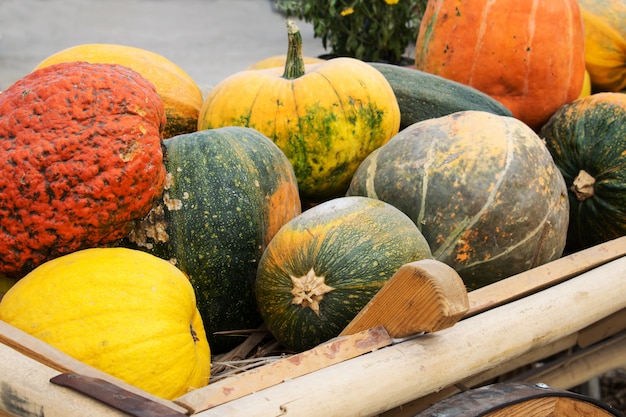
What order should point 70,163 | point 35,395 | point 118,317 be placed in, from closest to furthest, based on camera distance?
point 35,395
point 118,317
point 70,163

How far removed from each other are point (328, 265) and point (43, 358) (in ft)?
1.97

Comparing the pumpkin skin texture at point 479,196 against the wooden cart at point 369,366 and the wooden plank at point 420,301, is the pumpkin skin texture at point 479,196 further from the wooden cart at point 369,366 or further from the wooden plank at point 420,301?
the wooden plank at point 420,301

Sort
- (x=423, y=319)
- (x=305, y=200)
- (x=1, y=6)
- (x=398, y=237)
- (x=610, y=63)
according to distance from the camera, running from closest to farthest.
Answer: (x=423, y=319) < (x=398, y=237) < (x=305, y=200) < (x=610, y=63) < (x=1, y=6)

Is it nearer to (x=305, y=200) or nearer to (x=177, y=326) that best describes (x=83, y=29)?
(x=305, y=200)

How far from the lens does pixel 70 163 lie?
4.46 feet

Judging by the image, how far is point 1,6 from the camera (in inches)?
384

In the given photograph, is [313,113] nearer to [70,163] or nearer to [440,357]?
[70,163]

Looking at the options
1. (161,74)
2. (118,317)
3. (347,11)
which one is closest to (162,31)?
(347,11)

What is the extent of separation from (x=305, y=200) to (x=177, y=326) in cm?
95

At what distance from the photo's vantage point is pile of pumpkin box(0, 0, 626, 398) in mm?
1254

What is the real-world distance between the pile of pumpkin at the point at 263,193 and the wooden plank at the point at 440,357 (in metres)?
0.25

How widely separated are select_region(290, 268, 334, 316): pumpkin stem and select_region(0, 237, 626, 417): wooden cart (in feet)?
0.78

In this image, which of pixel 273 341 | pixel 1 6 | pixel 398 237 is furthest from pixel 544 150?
pixel 1 6

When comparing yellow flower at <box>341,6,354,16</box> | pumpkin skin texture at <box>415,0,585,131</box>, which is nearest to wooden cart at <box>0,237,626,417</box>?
pumpkin skin texture at <box>415,0,585,131</box>
